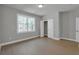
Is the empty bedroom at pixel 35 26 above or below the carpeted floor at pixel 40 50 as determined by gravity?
above

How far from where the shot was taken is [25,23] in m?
7.13

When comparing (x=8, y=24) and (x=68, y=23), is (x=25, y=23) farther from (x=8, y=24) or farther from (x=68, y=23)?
(x=68, y=23)

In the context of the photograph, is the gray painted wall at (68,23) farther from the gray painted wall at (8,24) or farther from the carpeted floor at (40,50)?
the gray painted wall at (8,24)

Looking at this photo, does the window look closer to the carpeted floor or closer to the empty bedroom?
the empty bedroom

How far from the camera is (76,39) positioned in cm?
607

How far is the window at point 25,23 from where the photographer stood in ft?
21.1

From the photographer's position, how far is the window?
6.44 m

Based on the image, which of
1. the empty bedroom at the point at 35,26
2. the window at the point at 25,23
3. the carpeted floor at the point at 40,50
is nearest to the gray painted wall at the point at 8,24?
the empty bedroom at the point at 35,26

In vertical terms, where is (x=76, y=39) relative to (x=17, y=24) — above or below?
below

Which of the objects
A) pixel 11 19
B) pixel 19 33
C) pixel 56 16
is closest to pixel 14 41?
pixel 19 33

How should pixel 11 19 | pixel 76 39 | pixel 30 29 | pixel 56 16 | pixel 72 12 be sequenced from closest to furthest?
1. pixel 11 19
2. pixel 76 39
3. pixel 72 12
4. pixel 56 16
5. pixel 30 29

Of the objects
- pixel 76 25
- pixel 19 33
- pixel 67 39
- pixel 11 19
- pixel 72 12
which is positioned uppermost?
pixel 72 12

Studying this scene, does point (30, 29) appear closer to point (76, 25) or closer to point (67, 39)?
point (67, 39)

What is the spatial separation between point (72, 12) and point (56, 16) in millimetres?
1177
